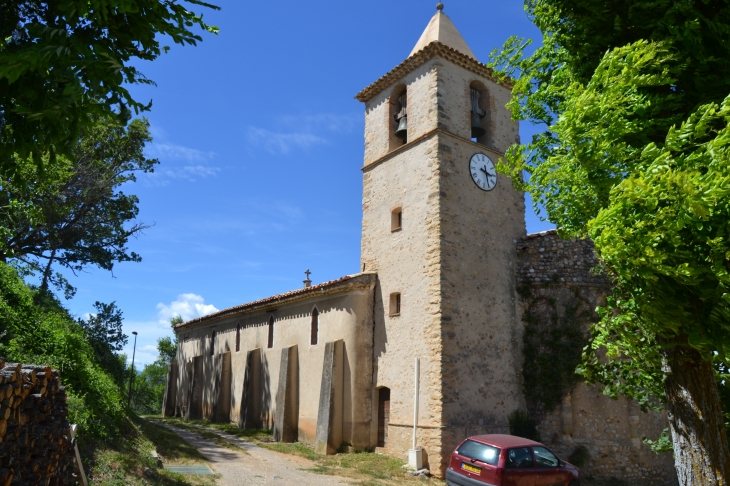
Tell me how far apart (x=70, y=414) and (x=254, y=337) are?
1523 centimetres

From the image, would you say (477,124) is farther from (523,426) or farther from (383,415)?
(383,415)

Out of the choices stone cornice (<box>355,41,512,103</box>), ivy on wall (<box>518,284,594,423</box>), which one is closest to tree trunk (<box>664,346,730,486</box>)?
ivy on wall (<box>518,284,594,423</box>)

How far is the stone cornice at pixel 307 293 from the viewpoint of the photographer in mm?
17891

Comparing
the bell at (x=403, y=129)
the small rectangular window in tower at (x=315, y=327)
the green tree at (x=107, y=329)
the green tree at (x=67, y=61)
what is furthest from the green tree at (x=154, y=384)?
the green tree at (x=67, y=61)

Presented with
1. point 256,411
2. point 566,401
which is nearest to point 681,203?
point 566,401

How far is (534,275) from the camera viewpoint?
17641mm

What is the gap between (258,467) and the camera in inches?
559

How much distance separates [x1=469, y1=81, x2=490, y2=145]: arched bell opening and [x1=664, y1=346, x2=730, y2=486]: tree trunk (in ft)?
42.8

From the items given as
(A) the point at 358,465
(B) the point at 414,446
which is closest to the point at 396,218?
(B) the point at 414,446

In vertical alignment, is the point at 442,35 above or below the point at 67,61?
above

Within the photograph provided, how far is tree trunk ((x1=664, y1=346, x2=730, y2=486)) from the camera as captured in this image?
6.37 m

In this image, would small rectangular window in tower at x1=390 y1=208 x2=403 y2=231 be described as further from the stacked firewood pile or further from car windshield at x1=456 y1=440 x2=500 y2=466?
the stacked firewood pile

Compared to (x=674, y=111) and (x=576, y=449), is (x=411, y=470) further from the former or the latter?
(x=674, y=111)

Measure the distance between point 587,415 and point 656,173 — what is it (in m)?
13.3
